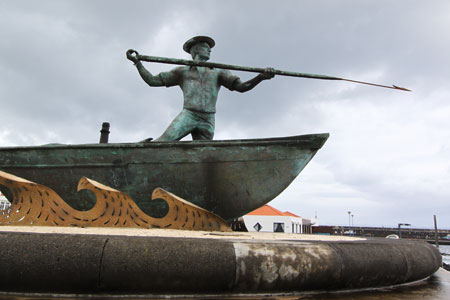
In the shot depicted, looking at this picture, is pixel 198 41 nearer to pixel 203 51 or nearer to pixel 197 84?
pixel 203 51

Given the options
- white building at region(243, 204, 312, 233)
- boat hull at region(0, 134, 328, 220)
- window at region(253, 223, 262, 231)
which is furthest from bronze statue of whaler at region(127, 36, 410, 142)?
white building at region(243, 204, 312, 233)

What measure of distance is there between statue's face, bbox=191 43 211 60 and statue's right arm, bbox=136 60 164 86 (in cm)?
102

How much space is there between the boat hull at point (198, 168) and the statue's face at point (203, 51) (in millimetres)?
Result: 2118

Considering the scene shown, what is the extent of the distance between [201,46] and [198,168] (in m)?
2.69

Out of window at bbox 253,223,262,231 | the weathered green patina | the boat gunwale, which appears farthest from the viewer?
window at bbox 253,223,262,231

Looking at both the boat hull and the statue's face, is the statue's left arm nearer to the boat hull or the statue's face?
the statue's face

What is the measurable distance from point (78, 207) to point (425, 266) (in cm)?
550

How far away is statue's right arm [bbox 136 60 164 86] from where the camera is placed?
6168mm

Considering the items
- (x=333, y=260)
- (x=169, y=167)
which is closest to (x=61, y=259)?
(x=333, y=260)

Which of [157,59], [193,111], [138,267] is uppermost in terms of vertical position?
[157,59]

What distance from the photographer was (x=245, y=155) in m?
5.18

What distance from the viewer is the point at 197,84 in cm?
623

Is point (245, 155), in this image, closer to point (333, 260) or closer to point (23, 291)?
point (333, 260)

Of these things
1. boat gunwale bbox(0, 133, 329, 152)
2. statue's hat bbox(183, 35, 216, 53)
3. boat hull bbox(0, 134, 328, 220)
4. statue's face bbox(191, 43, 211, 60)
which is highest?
statue's hat bbox(183, 35, 216, 53)
